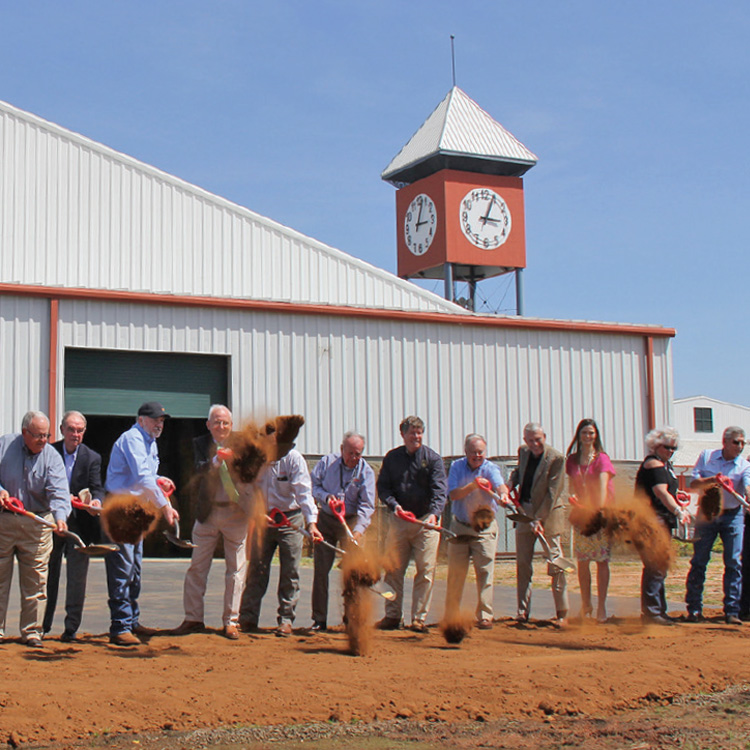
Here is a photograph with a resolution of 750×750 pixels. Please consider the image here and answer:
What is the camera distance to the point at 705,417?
63.2 meters

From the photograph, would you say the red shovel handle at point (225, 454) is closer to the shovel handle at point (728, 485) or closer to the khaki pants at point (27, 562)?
the khaki pants at point (27, 562)

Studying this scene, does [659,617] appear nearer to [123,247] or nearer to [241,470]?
[241,470]

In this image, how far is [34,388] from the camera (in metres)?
16.9

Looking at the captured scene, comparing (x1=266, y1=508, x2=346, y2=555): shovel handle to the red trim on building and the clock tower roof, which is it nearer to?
the red trim on building

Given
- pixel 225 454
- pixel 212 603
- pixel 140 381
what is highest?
pixel 140 381

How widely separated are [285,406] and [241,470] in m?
10.2

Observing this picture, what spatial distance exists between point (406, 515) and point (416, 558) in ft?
2.06

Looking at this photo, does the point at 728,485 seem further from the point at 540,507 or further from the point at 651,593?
the point at 540,507

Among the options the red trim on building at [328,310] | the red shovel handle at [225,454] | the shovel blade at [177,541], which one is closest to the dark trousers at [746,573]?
the red shovel handle at [225,454]

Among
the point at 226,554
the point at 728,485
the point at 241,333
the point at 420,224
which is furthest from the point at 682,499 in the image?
the point at 420,224

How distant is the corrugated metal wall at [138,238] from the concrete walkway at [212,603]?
8.11m

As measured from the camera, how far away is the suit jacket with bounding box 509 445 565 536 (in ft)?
32.7

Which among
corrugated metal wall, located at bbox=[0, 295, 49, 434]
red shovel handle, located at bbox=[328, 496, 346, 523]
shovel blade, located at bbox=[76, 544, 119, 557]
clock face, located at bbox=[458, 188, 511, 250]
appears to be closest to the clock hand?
→ clock face, located at bbox=[458, 188, 511, 250]

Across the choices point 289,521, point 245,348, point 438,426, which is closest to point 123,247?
point 245,348
